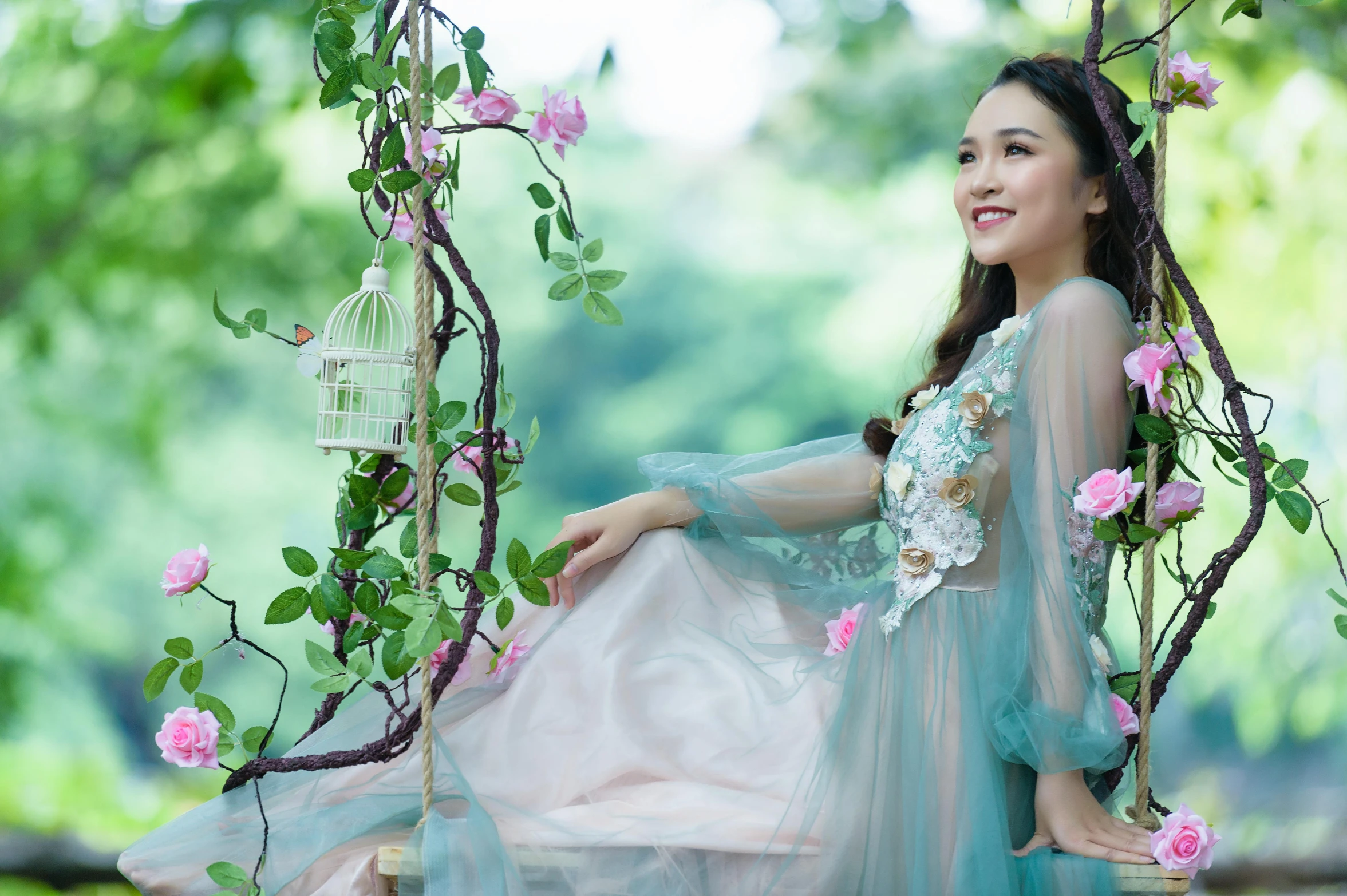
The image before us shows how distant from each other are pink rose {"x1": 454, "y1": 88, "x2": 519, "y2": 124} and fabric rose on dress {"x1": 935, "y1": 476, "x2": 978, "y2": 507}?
0.66m

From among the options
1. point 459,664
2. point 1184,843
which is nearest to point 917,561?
point 1184,843

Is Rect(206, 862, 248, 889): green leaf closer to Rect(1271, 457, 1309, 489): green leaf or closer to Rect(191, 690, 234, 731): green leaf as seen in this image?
Rect(191, 690, 234, 731): green leaf

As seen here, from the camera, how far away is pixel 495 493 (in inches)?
49.8

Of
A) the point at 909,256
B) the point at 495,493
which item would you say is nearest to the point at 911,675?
the point at 495,493

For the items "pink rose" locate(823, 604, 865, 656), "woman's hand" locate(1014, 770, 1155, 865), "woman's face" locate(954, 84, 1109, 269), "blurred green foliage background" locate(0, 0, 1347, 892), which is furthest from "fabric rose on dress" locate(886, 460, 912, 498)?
"blurred green foliage background" locate(0, 0, 1347, 892)

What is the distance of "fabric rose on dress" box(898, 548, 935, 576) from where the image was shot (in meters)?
1.36

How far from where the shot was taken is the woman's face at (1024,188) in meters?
1.40

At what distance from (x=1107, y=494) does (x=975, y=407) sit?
247 millimetres

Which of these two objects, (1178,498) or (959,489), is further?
(959,489)

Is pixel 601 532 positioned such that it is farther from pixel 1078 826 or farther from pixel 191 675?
pixel 1078 826

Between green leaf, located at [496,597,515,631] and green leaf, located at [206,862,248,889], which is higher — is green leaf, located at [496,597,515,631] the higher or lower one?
the higher one

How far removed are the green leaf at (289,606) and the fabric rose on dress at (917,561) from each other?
0.67 meters

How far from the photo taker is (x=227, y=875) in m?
1.16

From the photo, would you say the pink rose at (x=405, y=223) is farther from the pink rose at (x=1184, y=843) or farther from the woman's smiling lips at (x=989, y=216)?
the pink rose at (x=1184, y=843)
